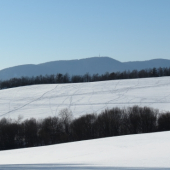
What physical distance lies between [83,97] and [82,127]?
61.9ft

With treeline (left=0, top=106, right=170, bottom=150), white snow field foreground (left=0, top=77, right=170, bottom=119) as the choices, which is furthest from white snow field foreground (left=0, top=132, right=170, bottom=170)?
white snow field foreground (left=0, top=77, right=170, bottom=119)

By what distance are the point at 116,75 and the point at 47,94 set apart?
38.2 m

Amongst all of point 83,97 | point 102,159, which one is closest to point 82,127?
point 83,97

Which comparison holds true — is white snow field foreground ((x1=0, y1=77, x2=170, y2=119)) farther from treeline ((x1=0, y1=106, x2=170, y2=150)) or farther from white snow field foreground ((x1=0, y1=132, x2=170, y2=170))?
white snow field foreground ((x1=0, y1=132, x2=170, y2=170))

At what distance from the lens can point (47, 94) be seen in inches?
2432

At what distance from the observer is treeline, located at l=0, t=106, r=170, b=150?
35.1m

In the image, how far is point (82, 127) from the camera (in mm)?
36156

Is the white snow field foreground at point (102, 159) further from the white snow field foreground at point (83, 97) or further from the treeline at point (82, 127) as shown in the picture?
the white snow field foreground at point (83, 97)

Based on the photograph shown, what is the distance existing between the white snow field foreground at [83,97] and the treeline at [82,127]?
203 inches

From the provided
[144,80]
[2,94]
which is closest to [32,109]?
[2,94]

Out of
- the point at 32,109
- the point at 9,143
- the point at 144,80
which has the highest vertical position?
the point at 144,80

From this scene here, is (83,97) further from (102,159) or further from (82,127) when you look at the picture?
(102,159)

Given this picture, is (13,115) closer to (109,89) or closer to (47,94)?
(47,94)

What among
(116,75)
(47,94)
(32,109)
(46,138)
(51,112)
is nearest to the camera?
(46,138)
